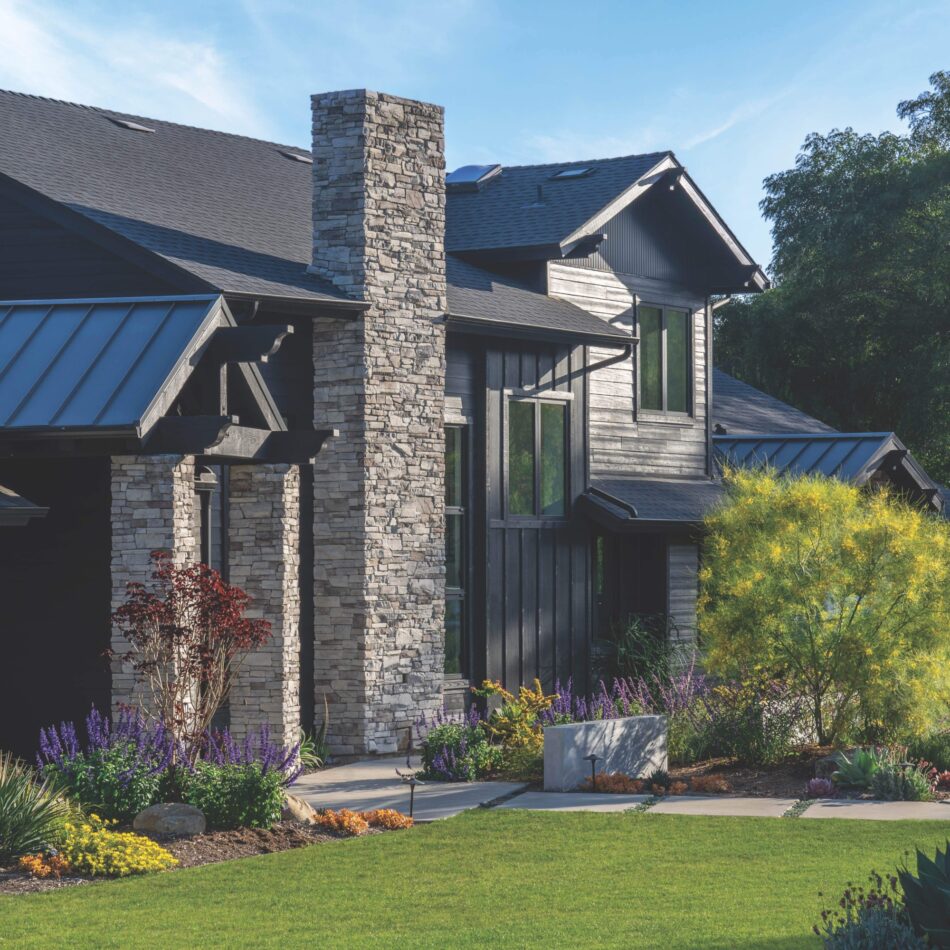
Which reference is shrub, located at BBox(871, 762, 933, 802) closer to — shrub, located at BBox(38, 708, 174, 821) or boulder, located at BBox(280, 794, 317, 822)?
boulder, located at BBox(280, 794, 317, 822)

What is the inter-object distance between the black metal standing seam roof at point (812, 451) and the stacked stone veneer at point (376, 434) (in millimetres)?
8583

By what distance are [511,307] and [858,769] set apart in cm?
798

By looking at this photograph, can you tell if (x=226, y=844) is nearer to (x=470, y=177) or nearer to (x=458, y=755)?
(x=458, y=755)

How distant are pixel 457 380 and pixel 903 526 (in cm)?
600

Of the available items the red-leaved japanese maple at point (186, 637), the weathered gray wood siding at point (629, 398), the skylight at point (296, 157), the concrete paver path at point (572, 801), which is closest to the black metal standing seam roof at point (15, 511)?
the red-leaved japanese maple at point (186, 637)

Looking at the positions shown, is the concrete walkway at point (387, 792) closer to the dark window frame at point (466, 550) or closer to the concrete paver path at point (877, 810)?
the concrete paver path at point (877, 810)

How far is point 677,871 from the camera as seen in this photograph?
11.0m

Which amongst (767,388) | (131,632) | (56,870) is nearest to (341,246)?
(131,632)

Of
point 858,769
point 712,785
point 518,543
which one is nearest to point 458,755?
point 712,785

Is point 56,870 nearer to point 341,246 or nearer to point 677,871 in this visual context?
point 677,871

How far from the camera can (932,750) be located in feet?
51.8

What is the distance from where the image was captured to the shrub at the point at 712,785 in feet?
48.5

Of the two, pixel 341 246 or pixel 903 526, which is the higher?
pixel 341 246

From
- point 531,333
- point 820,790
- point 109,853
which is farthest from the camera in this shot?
point 531,333
